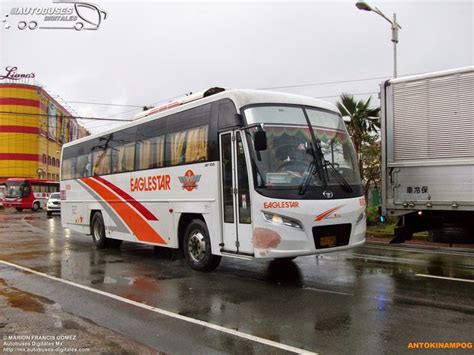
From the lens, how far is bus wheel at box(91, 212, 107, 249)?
13758 millimetres

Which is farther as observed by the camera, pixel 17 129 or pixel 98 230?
pixel 17 129

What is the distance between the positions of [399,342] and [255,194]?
349 cm

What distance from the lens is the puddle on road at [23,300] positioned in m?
6.89

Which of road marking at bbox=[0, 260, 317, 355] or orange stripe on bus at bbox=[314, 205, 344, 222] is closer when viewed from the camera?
road marking at bbox=[0, 260, 317, 355]

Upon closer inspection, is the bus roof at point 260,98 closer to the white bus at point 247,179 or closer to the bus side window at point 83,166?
the white bus at point 247,179

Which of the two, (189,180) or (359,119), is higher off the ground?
(359,119)

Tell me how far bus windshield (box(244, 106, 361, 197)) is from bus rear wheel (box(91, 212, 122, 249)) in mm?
7233

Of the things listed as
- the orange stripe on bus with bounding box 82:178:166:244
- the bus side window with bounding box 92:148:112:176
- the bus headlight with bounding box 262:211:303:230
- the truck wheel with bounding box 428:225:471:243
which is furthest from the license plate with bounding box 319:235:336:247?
the bus side window with bounding box 92:148:112:176

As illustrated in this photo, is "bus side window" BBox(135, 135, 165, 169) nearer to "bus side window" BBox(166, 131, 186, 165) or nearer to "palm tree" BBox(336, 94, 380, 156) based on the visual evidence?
"bus side window" BBox(166, 131, 186, 165)

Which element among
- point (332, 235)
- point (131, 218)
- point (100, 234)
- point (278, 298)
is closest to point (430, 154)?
point (332, 235)

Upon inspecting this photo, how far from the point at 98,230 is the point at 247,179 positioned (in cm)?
737

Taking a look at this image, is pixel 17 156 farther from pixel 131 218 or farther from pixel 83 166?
pixel 131 218

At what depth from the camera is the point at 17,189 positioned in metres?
45.5

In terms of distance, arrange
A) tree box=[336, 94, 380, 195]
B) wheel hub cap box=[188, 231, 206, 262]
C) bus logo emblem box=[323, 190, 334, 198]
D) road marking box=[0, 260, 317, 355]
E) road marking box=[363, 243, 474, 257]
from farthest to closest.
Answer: tree box=[336, 94, 380, 195] < road marking box=[363, 243, 474, 257] < wheel hub cap box=[188, 231, 206, 262] < bus logo emblem box=[323, 190, 334, 198] < road marking box=[0, 260, 317, 355]
